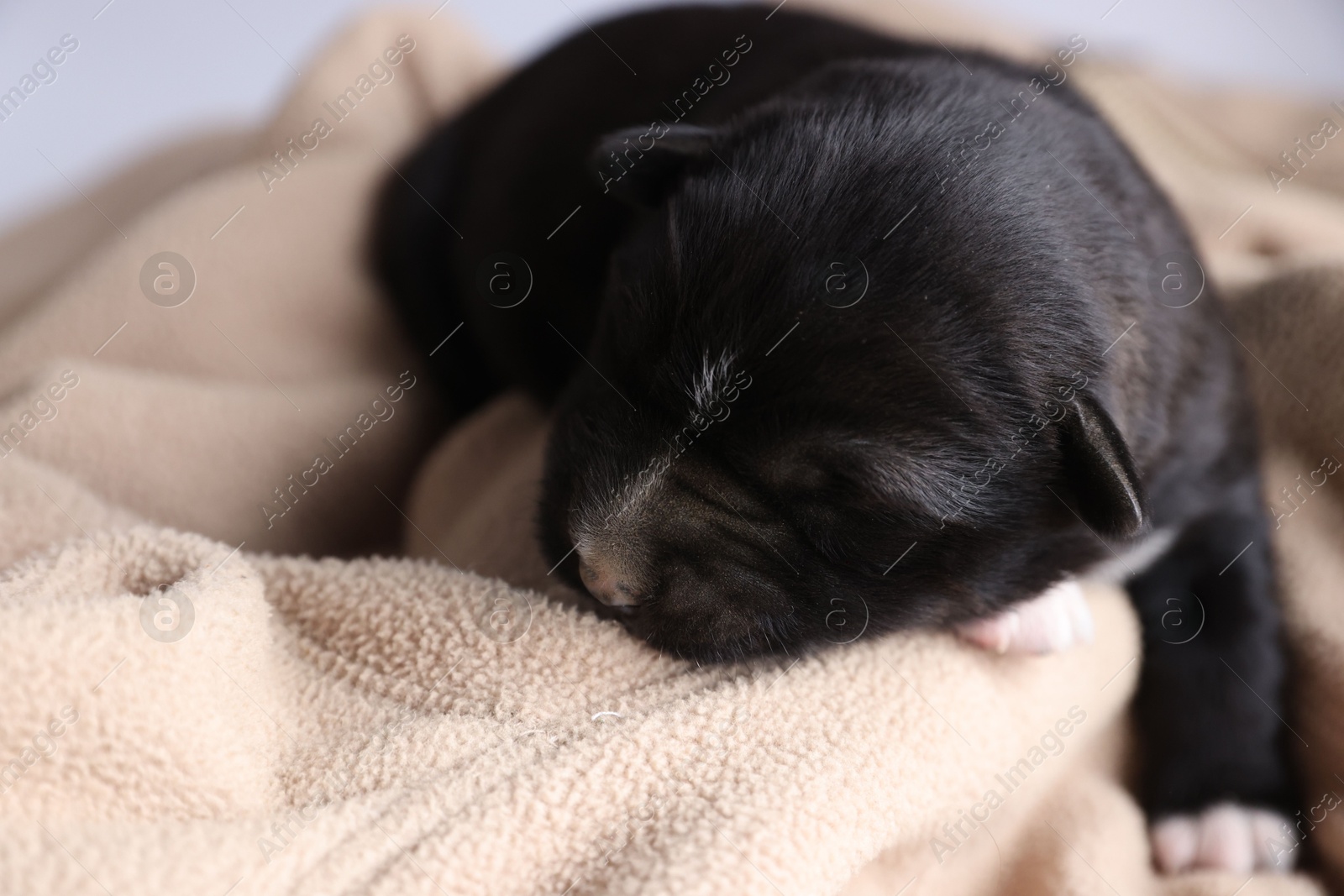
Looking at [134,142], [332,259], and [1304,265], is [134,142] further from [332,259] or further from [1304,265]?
[1304,265]

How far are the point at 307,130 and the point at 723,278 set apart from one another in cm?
251


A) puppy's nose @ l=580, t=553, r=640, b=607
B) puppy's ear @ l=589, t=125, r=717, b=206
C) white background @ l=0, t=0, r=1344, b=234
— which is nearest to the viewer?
puppy's nose @ l=580, t=553, r=640, b=607

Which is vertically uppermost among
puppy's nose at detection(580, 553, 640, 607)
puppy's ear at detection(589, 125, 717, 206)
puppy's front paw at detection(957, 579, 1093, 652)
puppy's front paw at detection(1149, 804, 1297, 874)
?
puppy's ear at detection(589, 125, 717, 206)

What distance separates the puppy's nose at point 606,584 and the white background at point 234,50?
2.52 metres

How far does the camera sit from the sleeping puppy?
4.81 feet

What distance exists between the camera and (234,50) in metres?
4.14

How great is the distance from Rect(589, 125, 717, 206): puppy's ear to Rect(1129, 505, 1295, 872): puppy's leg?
57.3 inches

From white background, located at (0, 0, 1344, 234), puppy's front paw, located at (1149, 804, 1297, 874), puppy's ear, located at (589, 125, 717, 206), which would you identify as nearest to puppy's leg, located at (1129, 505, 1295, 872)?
puppy's front paw, located at (1149, 804, 1297, 874)

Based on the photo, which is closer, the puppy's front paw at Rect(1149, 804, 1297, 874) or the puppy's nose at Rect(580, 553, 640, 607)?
the puppy's nose at Rect(580, 553, 640, 607)

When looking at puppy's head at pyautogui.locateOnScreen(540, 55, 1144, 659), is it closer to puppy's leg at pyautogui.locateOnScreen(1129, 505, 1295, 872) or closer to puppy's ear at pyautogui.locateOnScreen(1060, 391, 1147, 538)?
puppy's ear at pyautogui.locateOnScreen(1060, 391, 1147, 538)

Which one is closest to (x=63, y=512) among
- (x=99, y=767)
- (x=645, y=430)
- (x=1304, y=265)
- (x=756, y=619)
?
(x=99, y=767)

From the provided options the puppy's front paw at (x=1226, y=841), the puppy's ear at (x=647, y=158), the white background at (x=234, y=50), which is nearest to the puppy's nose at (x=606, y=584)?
the puppy's ear at (x=647, y=158)

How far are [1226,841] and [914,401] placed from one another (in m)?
1.28

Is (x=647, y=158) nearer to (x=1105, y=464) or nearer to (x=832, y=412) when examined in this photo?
(x=832, y=412)
